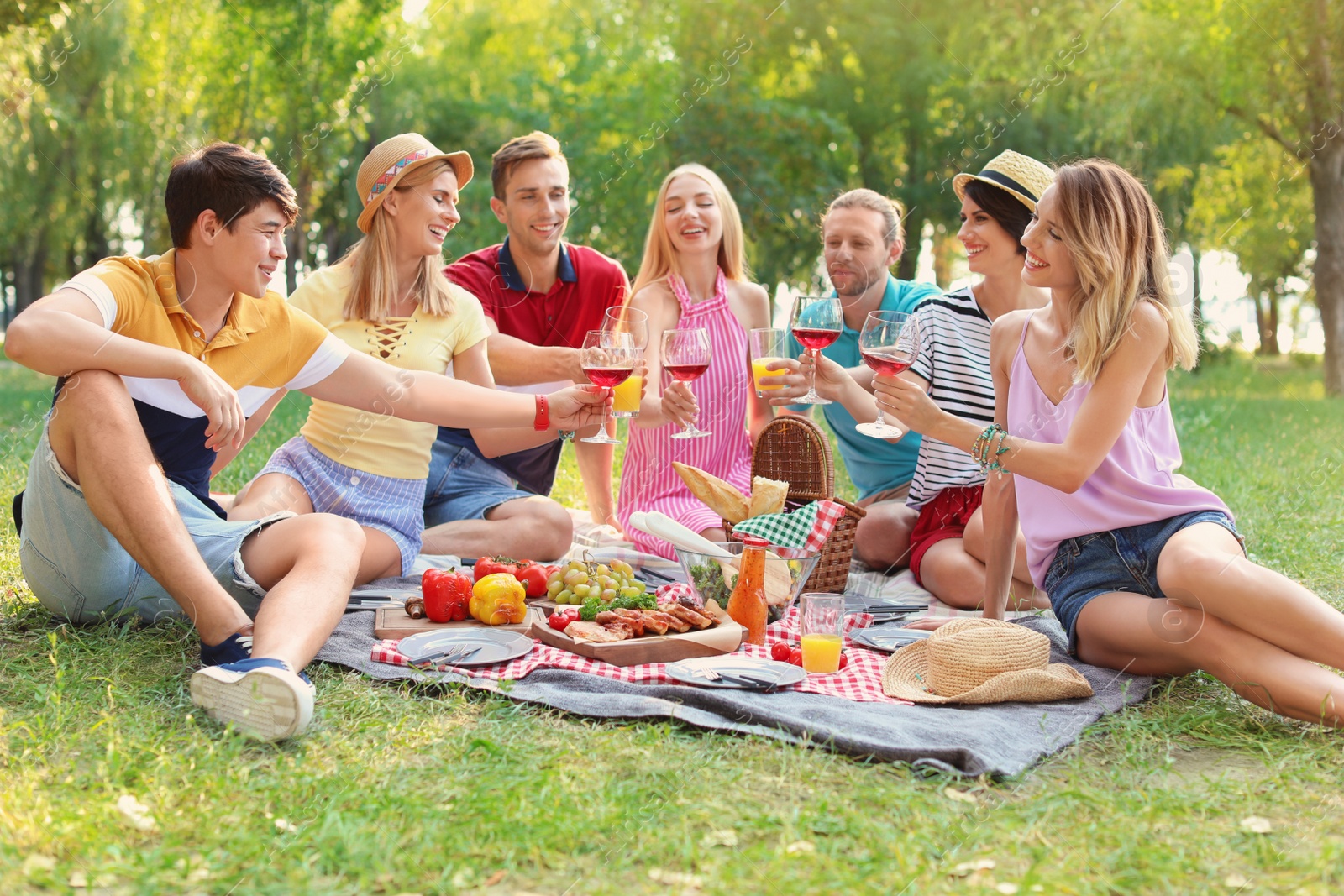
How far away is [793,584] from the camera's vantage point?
4035 millimetres

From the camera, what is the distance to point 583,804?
252 cm

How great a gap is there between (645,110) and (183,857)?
1468 cm

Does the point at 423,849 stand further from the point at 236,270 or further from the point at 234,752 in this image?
the point at 236,270

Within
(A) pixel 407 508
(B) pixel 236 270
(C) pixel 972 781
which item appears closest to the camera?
(C) pixel 972 781

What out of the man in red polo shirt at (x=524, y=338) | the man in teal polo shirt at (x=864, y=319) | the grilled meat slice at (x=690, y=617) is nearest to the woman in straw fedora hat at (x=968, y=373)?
the man in teal polo shirt at (x=864, y=319)

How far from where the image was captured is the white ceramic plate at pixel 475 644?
3.49 m

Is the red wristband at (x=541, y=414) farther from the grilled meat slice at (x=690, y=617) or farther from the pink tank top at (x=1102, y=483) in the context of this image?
the pink tank top at (x=1102, y=483)

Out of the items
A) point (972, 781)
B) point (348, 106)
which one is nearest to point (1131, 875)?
point (972, 781)

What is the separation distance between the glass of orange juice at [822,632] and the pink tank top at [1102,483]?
751mm

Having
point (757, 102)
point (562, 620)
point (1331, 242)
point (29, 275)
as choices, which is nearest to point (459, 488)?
point (562, 620)

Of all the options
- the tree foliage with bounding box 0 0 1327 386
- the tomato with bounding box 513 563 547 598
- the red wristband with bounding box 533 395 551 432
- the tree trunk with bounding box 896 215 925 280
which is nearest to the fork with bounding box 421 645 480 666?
the tomato with bounding box 513 563 547 598

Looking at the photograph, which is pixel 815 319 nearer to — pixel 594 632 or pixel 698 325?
pixel 698 325

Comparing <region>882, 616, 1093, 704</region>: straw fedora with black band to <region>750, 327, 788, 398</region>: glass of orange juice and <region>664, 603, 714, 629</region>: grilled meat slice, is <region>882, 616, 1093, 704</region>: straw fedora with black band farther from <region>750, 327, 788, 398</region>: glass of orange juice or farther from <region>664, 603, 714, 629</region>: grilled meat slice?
<region>750, 327, 788, 398</region>: glass of orange juice

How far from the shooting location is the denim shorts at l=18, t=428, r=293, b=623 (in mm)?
3375
